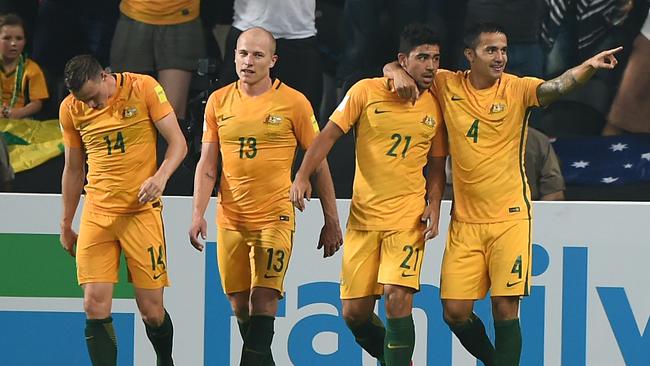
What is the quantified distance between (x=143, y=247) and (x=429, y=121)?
67.3 inches

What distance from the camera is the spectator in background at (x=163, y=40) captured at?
10125 millimetres

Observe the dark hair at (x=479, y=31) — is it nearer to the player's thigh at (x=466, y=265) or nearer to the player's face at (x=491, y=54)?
the player's face at (x=491, y=54)

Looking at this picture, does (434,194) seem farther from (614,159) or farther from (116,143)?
(116,143)

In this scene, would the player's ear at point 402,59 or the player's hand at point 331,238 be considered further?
the player's hand at point 331,238

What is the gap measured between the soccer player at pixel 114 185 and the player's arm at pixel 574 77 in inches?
77.1

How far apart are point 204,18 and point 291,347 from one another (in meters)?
2.10

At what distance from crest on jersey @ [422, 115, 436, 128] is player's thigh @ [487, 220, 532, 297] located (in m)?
0.62

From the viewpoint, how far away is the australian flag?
10.0 m

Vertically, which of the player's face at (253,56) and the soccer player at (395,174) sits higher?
the player's face at (253,56)

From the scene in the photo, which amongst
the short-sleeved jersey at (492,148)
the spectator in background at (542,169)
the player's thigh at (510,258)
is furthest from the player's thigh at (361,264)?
the spectator in background at (542,169)

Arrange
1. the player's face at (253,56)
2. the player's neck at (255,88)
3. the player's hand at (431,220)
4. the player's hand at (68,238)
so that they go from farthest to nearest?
1. the player's hand at (68,238)
2. the player's neck at (255,88)
3. the player's face at (253,56)
4. the player's hand at (431,220)

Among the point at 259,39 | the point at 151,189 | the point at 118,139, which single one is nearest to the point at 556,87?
the point at 259,39

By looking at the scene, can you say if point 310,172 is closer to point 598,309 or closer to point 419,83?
point 419,83

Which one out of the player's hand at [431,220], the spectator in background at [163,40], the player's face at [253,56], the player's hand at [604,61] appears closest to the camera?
the player's hand at [604,61]
